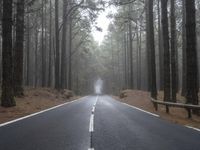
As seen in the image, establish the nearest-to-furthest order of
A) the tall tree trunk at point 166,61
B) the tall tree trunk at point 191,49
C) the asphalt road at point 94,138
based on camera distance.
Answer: the asphalt road at point 94,138 < the tall tree trunk at point 191,49 < the tall tree trunk at point 166,61

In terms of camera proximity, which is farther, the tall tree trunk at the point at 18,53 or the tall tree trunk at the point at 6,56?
the tall tree trunk at the point at 18,53

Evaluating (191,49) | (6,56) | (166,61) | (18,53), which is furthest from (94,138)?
(18,53)

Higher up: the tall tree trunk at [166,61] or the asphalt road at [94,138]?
the tall tree trunk at [166,61]

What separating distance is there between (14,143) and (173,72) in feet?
62.5

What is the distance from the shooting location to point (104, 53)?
92.4 meters

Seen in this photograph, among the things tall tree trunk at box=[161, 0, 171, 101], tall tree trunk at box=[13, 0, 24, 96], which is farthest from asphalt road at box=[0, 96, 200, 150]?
tall tree trunk at box=[13, 0, 24, 96]

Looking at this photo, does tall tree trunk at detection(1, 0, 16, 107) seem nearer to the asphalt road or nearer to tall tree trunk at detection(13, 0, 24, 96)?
tall tree trunk at detection(13, 0, 24, 96)

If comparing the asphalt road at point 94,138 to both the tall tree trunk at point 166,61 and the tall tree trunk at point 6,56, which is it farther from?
the tall tree trunk at point 166,61

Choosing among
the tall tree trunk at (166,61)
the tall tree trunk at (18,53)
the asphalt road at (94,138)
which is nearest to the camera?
the asphalt road at (94,138)

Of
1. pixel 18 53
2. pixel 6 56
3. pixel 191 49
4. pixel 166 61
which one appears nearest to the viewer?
pixel 191 49

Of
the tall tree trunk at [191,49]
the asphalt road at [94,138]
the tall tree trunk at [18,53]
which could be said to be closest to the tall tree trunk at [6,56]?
the tall tree trunk at [18,53]

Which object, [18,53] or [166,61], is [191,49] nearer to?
[166,61]

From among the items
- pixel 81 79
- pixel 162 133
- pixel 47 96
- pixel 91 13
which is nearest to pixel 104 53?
pixel 81 79

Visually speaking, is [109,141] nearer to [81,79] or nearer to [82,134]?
[82,134]
